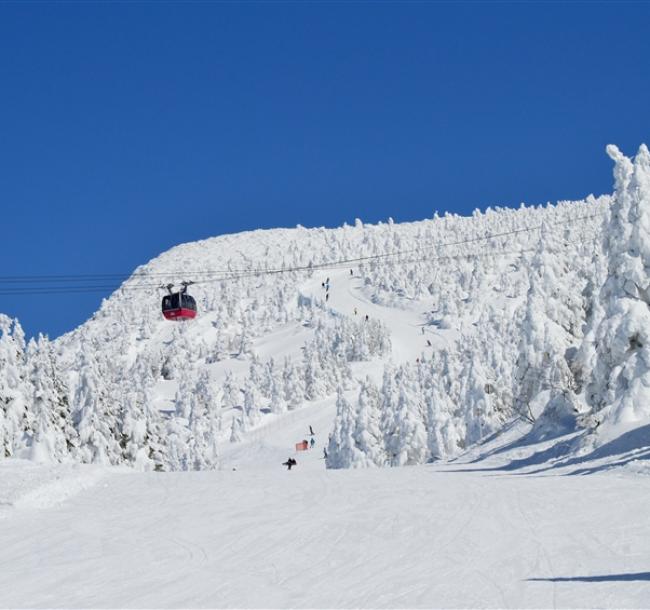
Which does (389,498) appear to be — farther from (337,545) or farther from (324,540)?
(337,545)

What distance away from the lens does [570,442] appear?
30.1 metres

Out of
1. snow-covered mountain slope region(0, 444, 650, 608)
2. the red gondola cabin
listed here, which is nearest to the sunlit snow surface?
snow-covered mountain slope region(0, 444, 650, 608)

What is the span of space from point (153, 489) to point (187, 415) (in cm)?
10543

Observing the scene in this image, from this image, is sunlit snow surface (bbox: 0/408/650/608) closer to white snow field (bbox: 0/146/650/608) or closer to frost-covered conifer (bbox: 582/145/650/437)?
white snow field (bbox: 0/146/650/608)

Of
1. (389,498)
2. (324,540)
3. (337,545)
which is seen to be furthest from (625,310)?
(337,545)

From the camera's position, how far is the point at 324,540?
14477 millimetres

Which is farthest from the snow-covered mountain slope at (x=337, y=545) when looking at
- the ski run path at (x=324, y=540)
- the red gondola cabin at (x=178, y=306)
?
the red gondola cabin at (x=178, y=306)

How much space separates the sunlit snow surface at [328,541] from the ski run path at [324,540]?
0.04 metres

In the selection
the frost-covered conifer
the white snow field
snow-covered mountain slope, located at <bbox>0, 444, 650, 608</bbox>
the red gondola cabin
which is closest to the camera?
snow-covered mountain slope, located at <bbox>0, 444, 650, 608</bbox>

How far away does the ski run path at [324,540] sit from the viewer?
10.5 meters

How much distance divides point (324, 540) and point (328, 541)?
120mm

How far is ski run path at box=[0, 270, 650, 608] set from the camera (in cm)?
1046

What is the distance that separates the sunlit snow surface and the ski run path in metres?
0.04

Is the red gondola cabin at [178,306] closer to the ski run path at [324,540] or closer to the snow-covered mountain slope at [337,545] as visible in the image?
the ski run path at [324,540]
